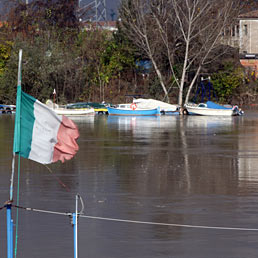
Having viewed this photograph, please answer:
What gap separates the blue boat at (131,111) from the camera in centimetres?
6988

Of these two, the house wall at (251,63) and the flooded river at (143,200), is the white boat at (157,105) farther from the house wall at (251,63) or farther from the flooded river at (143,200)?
the flooded river at (143,200)

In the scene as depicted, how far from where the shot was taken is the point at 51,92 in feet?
252

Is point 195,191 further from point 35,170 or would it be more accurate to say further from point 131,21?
point 131,21

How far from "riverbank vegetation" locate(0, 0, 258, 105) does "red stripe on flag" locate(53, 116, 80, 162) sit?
61.4 meters

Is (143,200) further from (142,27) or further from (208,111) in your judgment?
(142,27)

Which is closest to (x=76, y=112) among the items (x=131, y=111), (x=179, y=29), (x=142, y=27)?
(x=131, y=111)

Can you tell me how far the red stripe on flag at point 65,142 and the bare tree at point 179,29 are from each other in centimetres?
6136

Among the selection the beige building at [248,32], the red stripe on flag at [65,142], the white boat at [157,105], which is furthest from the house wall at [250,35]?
the red stripe on flag at [65,142]

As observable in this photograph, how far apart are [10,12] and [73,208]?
272 ft

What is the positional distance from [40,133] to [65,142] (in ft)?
1.35

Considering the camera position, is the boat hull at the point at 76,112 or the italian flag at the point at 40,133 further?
the boat hull at the point at 76,112

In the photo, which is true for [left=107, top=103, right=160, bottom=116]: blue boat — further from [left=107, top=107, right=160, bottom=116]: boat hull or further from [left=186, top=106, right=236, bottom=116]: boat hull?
[left=186, top=106, right=236, bottom=116]: boat hull

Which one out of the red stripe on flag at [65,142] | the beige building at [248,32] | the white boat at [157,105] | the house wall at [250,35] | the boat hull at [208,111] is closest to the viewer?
the red stripe on flag at [65,142]

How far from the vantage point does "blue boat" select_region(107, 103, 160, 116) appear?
69.9 metres
